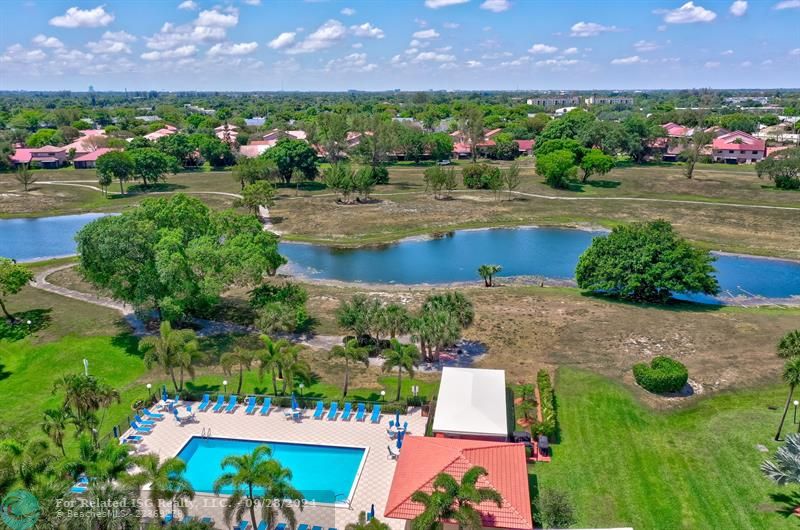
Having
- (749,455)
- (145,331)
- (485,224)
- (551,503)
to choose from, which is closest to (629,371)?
(749,455)

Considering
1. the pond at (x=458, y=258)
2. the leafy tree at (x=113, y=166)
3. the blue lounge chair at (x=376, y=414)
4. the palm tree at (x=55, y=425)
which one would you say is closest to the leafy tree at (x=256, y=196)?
the pond at (x=458, y=258)

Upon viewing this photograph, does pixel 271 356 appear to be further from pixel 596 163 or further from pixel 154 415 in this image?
pixel 596 163

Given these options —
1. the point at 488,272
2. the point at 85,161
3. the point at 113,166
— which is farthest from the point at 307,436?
the point at 85,161

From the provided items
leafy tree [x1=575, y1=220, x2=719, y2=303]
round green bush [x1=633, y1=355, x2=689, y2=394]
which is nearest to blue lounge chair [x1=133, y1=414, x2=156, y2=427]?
round green bush [x1=633, y1=355, x2=689, y2=394]

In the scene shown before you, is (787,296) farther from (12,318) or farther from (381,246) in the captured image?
(12,318)

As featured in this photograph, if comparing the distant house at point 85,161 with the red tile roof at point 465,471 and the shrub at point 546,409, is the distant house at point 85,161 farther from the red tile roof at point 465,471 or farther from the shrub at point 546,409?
the red tile roof at point 465,471

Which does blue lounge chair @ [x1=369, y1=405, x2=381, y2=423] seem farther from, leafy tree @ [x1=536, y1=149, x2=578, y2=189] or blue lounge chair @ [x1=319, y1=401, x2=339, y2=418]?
leafy tree @ [x1=536, y1=149, x2=578, y2=189]
